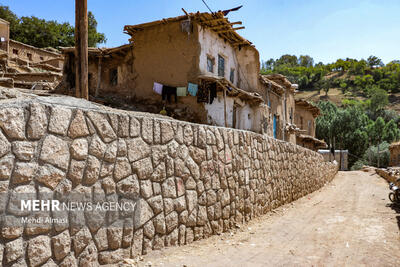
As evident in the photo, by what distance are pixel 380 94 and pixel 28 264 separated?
237 feet

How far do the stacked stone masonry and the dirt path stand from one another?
13.7 inches

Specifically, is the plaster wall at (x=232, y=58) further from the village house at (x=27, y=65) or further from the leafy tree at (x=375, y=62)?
the leafy tree at (x=375, y=62)

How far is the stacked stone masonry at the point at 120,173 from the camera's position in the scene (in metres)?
3.05

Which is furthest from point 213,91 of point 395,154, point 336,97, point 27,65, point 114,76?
point 336,97

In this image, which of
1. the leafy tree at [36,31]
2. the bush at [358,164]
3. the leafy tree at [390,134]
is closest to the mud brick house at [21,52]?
the leafy tree at [36,31]

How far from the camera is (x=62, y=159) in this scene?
341cm

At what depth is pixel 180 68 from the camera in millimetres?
14859

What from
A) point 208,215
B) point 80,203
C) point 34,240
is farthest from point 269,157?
point 34,240

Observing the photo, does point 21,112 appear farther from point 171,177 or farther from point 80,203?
point 171,177

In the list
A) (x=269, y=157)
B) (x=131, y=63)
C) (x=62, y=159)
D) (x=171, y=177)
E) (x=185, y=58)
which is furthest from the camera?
(x=131, y=63)

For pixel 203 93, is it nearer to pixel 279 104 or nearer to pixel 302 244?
pixel 302 244

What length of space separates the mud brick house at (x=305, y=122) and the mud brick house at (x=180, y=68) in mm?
12527

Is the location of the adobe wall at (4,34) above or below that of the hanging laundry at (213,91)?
above

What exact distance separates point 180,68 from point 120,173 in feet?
37.4
